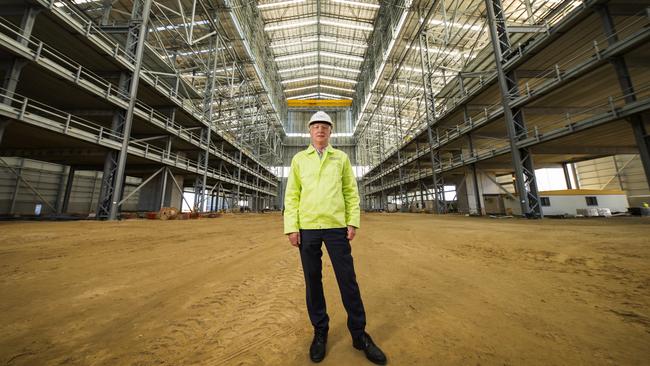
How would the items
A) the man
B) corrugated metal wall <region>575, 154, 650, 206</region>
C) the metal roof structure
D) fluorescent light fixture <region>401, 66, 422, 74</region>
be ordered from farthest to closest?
fluorescent light fixture <region>401, 66, 422, 74</region> → corrugated metal wall <region>575, 154, 650, 206</region> → the metal roof structure → the man

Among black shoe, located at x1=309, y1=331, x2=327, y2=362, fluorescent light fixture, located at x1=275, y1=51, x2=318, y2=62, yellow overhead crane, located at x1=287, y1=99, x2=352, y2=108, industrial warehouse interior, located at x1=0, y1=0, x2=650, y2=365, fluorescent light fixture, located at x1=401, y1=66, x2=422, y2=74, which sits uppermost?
fluorescent light fixture, located at x1=275, y1=51, x2=318, y2=62

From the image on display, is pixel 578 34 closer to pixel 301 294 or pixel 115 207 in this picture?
pixel 301 294

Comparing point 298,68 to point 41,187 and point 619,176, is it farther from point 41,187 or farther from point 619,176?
point 619,176

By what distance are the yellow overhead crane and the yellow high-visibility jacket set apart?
138 ft

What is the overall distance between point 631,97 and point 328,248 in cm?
1348

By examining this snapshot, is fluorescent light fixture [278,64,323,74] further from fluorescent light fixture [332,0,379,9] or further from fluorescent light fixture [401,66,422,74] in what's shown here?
fluorescent light fixture [401,66,422,74]

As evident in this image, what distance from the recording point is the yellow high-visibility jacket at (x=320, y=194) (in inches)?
67.7

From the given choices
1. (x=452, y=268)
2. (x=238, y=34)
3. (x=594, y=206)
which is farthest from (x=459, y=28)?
(x=452, y=268)

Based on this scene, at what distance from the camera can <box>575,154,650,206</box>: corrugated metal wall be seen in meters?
19.8

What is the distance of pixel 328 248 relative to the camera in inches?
66.1

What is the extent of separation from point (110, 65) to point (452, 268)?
15932 millimetres

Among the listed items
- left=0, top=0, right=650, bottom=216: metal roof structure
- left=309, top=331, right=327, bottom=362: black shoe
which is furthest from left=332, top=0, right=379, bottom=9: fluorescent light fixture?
left=309, top=331, right=327, bottom=362: black shoe

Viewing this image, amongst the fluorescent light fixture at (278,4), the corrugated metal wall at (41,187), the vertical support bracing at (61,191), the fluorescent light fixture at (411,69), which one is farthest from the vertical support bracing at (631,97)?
the vertical support bracing at (61,191)

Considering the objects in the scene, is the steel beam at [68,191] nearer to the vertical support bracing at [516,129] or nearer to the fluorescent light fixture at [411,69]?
the vertical support bracing at [516,129]
